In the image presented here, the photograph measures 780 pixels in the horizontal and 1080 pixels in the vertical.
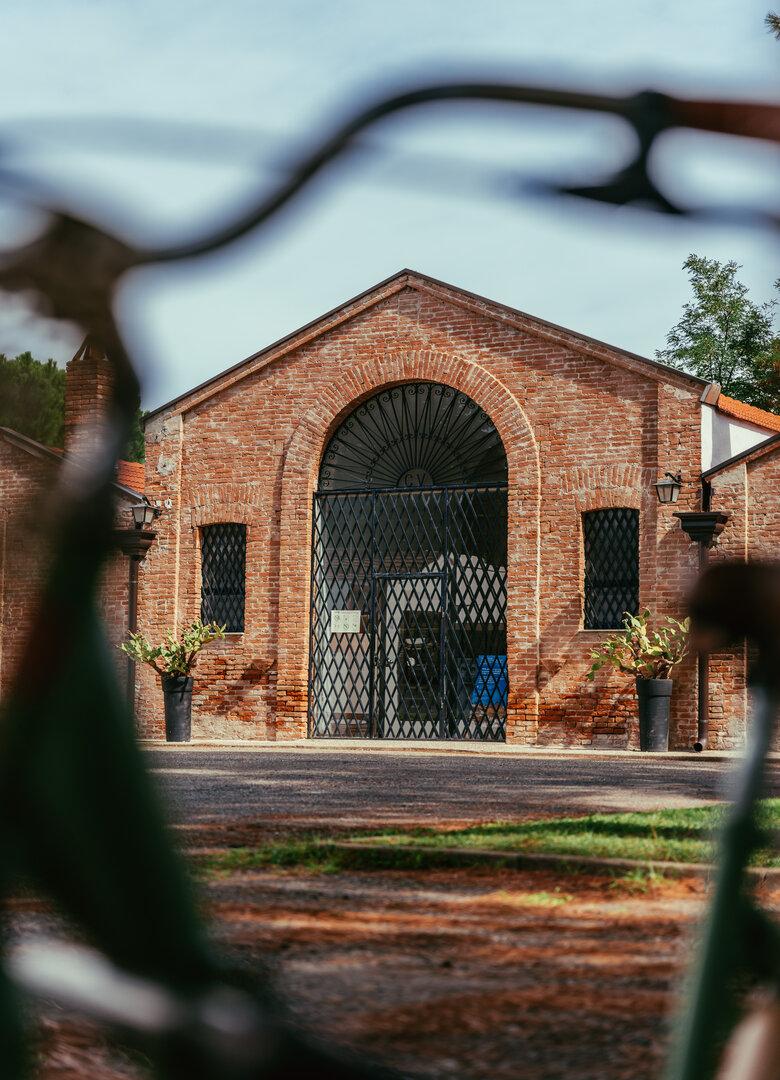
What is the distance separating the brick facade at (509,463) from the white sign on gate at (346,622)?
47 centimetres

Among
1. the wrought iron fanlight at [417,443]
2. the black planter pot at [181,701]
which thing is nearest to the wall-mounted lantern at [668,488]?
the wrought iron fanlight at [417,443]

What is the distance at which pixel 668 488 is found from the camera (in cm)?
1511

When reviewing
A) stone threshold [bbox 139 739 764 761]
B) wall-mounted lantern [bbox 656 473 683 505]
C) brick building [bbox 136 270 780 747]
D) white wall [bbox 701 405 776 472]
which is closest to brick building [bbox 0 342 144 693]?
stone threshold [bbox 139 739 764 761]

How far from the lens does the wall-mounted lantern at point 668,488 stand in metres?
15.1

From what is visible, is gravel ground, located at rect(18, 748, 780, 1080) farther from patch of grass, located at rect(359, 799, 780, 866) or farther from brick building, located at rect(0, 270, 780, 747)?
brick building, located at rect(0, 270, 780, 747)

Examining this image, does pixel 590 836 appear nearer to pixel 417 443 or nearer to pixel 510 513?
pixel 510 513

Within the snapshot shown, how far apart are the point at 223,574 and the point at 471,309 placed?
205 inches

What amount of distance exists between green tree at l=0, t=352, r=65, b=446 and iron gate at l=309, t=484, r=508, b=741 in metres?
16.3

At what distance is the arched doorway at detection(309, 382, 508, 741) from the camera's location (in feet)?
55.0

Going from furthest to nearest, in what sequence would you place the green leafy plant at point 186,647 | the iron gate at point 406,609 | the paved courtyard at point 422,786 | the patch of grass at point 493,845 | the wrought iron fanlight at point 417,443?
the wrought iron fanlight at point 417,443, the iron gate at point 406,609, the green leafy plant at point 186,647, the paved courtyard at point 422,786, the patch of grass at point 493,845

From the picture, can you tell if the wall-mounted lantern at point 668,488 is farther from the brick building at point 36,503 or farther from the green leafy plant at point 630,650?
the brick building at point 36,503

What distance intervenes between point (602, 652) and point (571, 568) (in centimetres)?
118

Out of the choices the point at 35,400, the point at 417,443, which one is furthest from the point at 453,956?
the point at 417,443

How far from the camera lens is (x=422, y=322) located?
17219 millimetres
